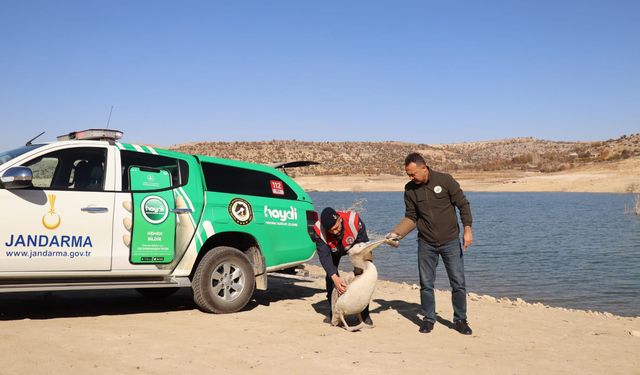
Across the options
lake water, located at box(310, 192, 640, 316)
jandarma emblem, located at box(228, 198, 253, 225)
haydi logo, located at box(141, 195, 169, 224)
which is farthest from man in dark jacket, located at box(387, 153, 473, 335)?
lake water, located at box(310, 192, 640, 316)

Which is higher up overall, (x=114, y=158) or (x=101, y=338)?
(x=114, y=158)

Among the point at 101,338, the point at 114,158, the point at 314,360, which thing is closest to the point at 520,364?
the point at 314,360

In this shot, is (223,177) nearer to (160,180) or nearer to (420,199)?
(160,180)

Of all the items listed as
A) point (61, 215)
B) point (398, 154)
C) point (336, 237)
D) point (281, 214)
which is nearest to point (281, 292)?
point (281, 214)

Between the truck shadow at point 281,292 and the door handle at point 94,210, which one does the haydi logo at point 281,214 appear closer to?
the truck shadow at point 281,292

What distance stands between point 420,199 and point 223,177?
8.01 feet

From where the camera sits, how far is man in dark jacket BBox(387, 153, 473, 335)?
24.8ft

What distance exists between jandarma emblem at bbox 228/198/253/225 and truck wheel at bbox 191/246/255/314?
36cm

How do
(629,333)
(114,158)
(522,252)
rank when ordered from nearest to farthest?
(114,158) < (629,333) < (522,252)

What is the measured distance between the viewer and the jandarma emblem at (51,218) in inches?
276

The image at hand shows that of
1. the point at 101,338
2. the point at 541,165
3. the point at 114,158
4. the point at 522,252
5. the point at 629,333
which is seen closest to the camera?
the point at 101,338

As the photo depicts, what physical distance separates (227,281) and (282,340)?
1450 millimetres

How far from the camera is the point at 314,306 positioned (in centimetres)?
922

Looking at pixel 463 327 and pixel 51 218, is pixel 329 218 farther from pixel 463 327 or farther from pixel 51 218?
pixel 51 218
